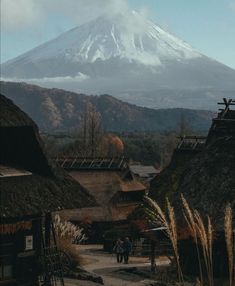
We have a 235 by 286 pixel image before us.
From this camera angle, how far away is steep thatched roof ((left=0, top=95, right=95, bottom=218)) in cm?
1678

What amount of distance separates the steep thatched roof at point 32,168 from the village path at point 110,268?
143 inches

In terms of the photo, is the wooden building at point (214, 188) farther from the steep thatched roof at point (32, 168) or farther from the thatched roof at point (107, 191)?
the thatched roof at point (107, 191)

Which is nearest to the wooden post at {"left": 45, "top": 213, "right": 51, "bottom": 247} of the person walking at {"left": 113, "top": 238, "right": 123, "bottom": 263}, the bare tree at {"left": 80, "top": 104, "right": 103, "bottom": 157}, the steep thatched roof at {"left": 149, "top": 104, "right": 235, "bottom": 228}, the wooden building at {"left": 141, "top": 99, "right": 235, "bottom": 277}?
the wooden building at {"left": 141, "top": 99, "right": 235, "bottom": 277}

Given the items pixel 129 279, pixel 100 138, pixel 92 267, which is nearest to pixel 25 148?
pixel 129 279

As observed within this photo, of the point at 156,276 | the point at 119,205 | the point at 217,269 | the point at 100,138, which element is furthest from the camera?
the point at 100,138

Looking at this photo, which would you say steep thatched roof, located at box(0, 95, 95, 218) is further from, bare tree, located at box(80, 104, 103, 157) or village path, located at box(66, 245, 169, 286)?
bare tree, located at box(80, 104, 103, 157)

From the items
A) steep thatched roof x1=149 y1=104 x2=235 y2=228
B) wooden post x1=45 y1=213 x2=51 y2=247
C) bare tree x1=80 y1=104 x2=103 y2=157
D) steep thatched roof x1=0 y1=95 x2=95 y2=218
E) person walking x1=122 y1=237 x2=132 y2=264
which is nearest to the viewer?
steep thatched roof x1=0 y1=95 x2=95 y2=218

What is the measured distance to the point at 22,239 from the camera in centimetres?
1766

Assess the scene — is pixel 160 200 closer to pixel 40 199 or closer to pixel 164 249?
pixel 164 249

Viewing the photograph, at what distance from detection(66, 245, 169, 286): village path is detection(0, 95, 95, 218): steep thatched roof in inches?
143

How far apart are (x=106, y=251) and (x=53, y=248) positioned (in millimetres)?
→ 16466

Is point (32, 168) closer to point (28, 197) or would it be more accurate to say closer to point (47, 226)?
point (47, 226)

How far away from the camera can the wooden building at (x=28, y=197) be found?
16.5 metres

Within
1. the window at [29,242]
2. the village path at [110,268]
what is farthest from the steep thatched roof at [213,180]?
the window at [29,242]
